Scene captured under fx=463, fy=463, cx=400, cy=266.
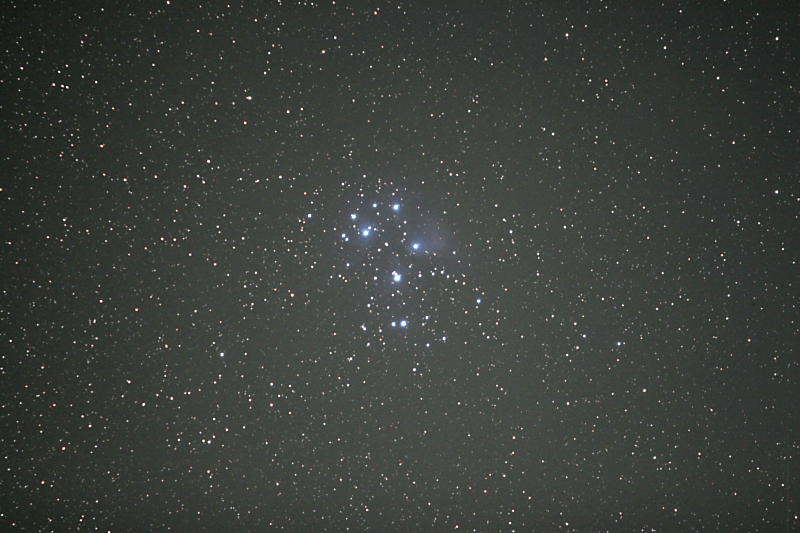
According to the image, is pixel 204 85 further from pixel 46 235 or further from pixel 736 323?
pixel 736 323

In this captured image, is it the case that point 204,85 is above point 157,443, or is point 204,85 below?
Result: above

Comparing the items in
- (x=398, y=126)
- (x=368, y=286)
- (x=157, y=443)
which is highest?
(x=398, y=126)

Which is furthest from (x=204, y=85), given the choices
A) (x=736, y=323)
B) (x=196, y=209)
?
(x=736, y=323)

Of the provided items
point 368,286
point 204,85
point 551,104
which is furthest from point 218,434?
point 551,104

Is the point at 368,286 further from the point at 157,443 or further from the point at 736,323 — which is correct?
the point at 736,323

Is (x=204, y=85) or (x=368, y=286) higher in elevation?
(x=204, y=85)
